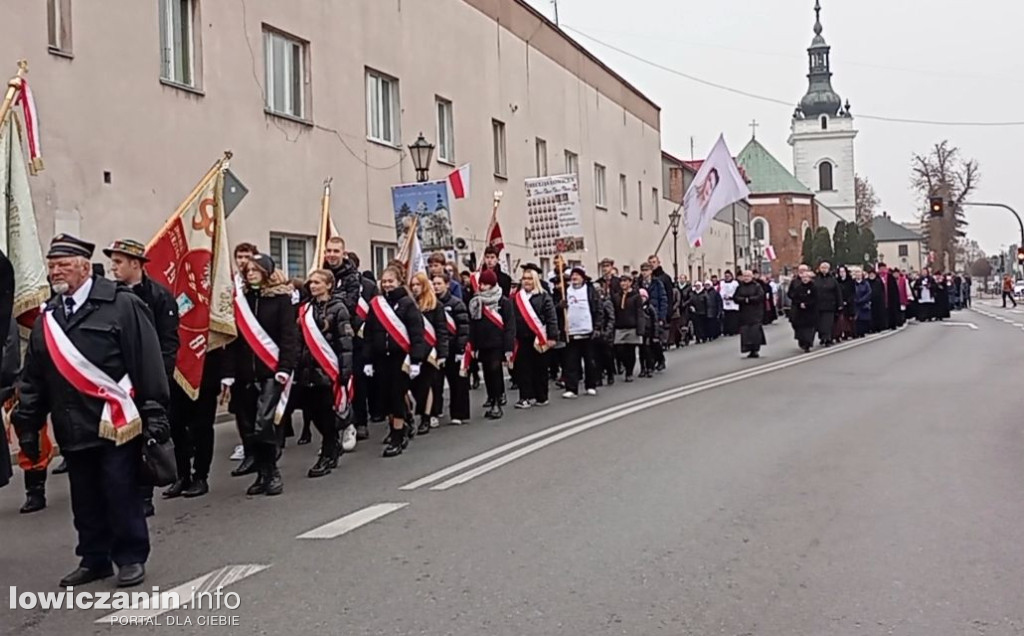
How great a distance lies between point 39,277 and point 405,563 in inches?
189

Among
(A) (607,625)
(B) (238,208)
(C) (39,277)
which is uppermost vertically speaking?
(B) (238,208)

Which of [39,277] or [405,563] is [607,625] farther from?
[39,277]

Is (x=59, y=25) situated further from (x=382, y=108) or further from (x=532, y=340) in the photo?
(x=382, y=108)

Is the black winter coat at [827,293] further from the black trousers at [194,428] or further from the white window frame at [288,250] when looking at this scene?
the black trousers at [194,428]

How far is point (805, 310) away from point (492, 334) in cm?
1243

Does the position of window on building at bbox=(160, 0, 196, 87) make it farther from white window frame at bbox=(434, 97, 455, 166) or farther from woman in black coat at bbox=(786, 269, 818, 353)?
woman in black coat at bbox=(786, 269, 818, 353)

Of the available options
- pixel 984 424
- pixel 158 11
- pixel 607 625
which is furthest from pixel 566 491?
pixel 158 11

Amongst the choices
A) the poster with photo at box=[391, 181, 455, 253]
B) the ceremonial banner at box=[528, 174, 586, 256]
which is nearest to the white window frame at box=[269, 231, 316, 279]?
the poster with photo at box=[391, 181, 455, 253]

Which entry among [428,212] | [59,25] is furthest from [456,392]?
[59,25]

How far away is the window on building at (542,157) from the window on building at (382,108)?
31.5 feet

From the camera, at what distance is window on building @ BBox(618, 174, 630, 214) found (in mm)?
41312

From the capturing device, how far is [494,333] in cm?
1405

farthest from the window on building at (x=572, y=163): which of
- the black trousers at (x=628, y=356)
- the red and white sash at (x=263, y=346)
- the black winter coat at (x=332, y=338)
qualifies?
the red and white sash at (x=263, y=346)

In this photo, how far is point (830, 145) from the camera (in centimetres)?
13225
